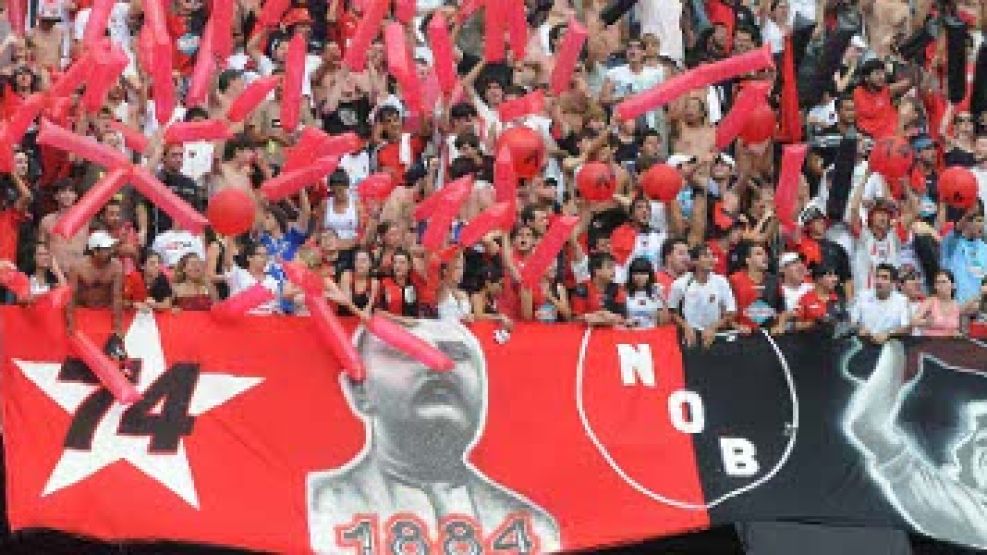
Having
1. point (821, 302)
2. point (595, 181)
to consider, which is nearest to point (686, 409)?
point (821, 302)

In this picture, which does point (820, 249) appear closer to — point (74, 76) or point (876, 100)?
point (876, 100)

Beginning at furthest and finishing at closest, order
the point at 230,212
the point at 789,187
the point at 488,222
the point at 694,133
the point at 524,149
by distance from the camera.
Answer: the point at 694,133, the point at 789,187, the point at 524,149, the point at 488,222, the point at 230,212

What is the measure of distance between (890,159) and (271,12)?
15.0ft

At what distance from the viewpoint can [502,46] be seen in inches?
816

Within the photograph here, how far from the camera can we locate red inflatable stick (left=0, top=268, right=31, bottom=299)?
55.1 ft

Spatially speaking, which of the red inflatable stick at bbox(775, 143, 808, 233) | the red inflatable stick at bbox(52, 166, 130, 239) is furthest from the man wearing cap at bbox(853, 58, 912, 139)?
the red inflatable stick at bbox(52, 166, 130, 239)

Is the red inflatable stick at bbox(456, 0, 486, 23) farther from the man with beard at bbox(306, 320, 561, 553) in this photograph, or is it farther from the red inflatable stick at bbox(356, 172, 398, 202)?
the man with beard at bbox(306, 320, 561, 553)

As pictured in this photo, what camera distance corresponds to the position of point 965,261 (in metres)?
19.8

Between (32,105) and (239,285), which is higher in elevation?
(32,105)

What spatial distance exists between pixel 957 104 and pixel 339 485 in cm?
708

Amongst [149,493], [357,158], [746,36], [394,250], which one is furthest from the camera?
[746,36]

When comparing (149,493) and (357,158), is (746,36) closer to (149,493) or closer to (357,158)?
(357,158)

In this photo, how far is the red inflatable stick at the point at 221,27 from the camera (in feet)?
67.0

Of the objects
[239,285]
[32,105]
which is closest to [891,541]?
[239,285]
